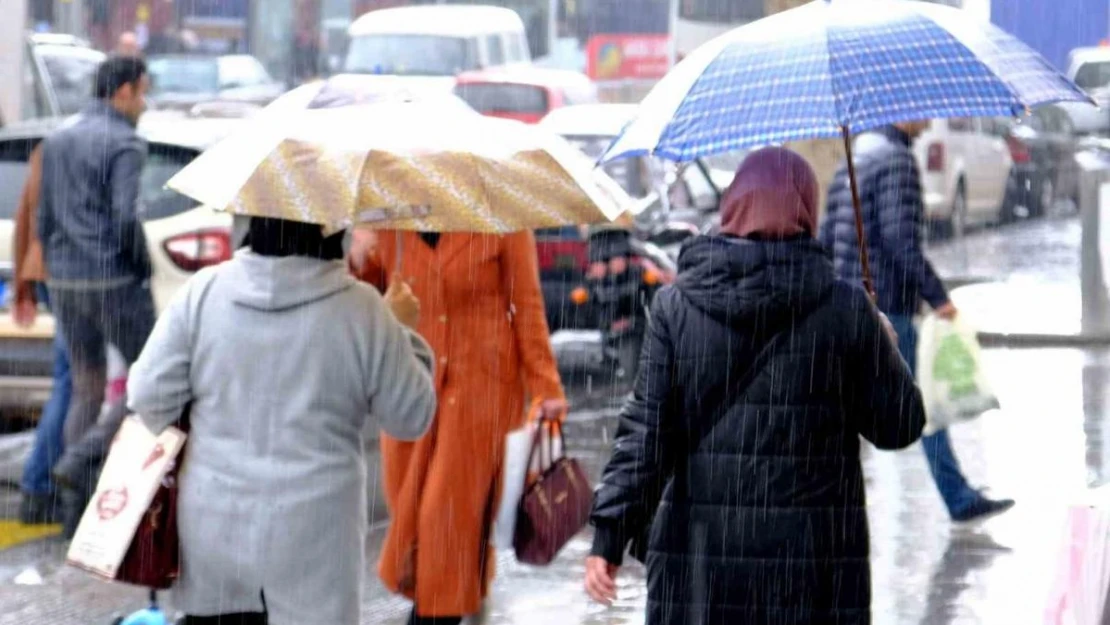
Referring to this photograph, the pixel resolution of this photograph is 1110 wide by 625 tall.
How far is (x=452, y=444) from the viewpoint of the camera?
5.75 meters

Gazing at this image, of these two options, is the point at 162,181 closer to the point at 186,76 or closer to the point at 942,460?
the point at 942,460

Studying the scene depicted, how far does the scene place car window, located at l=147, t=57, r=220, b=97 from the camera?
27.8 metres

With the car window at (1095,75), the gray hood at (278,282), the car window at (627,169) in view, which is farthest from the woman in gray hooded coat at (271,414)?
the car window at (1095,75)

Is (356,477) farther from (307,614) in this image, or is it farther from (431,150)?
(431,150)

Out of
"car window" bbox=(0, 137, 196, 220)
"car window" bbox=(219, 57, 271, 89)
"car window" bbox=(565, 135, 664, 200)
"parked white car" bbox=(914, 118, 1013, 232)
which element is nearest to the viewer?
"car window" bbox=(0, 137, 196, 220)

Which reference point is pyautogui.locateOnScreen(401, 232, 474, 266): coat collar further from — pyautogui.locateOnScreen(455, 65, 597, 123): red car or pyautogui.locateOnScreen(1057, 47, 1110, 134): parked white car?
pyautogui.locateOnScreen(1057, 47, 1110, 134): parked white car

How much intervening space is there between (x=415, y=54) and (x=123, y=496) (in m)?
20.5

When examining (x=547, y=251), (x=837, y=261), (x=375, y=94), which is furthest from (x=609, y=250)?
(x=375, y=94)

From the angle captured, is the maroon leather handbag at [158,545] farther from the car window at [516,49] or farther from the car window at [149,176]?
the car window at [516,49]

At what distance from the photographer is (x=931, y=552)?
769 centimetres

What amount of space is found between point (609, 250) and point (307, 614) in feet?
23.4

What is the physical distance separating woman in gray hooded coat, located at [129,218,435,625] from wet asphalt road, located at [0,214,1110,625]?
1702mm

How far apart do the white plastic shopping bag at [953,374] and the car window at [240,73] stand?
21.3 m

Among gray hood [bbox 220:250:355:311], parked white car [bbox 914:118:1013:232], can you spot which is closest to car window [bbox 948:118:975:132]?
parked white car [bbox 914:118:1013:232]
